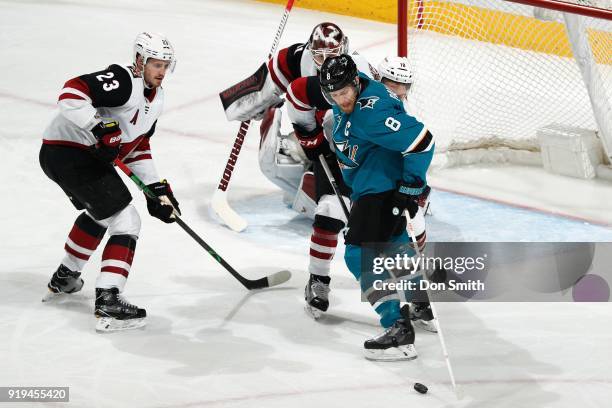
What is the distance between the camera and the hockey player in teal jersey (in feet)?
11.3

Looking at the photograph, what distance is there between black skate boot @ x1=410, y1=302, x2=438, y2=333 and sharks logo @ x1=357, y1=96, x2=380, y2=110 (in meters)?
0.75

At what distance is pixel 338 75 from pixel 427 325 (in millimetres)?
928

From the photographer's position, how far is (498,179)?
5.54m

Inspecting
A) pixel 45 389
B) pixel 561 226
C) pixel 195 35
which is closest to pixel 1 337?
pixel 45 389

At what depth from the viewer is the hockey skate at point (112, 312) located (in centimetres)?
376

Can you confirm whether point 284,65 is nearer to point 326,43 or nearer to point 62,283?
point 326,43

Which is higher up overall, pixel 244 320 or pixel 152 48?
pixel 152 48

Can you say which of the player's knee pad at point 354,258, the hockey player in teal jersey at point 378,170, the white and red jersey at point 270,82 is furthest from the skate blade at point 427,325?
the white and red jersey at point 270,82

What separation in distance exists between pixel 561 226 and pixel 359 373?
1.75m

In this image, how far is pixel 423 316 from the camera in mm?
3836

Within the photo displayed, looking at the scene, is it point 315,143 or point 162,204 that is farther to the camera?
point 315,143

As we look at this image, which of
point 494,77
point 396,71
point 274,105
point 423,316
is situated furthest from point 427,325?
point 494,77

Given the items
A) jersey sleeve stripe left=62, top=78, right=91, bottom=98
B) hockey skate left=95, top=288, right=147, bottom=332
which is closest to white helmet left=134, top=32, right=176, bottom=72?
jersey sleeve stripe left=62, top=78, right=91, bottom=98

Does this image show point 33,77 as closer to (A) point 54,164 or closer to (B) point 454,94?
(B) point 454,94
